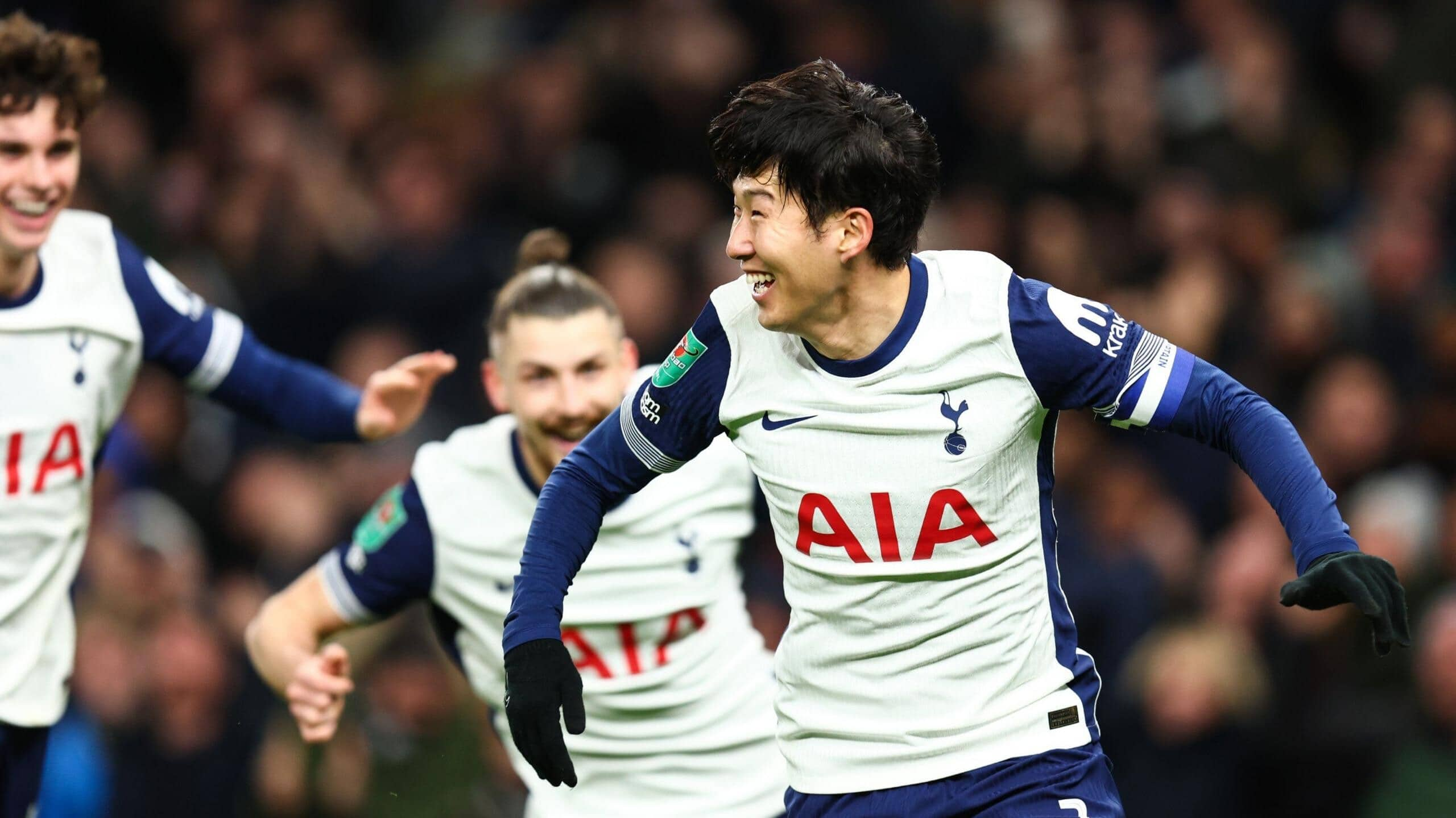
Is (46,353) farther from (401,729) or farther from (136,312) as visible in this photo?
(401,729)

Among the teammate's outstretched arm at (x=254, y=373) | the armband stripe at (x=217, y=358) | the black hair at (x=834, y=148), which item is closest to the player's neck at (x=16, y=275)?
the teammate's outstretched arm at (x=254, y=373)

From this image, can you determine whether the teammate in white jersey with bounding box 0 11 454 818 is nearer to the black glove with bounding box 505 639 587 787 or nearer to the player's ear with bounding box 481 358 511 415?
the player's ear with bounding box 481 358 511 415

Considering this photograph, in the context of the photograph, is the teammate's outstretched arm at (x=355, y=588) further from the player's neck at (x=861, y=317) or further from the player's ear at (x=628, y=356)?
the player's neck at (x=861, y=317)

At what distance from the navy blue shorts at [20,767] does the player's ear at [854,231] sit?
7.89ft

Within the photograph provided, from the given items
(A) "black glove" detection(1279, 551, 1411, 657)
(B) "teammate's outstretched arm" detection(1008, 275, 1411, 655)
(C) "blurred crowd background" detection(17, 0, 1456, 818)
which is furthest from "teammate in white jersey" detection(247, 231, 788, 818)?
(C) "blurred crowd background" detection(17, 0, 1456, 818)

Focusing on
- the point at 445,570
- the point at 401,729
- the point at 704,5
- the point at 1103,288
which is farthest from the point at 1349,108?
the point at 445,570

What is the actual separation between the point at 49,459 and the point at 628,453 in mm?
1679

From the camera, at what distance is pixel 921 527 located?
3.30 metres

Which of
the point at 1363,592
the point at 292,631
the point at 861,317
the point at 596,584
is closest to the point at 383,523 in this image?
the point at 292,631

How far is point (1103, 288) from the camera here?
304 inches

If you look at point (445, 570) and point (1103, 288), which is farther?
point (1103, 288)

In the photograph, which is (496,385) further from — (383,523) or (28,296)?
(28,296)

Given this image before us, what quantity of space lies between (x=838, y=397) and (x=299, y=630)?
5.60 ft

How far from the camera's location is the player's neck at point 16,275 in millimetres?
4312
